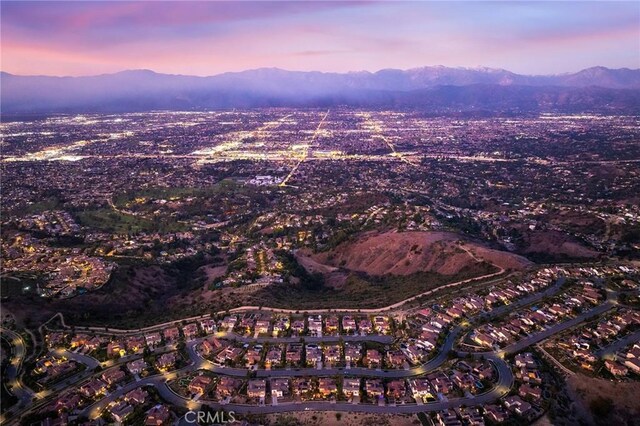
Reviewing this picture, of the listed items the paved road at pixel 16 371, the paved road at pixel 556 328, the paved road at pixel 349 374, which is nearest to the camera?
the paved road at pixel 349 374

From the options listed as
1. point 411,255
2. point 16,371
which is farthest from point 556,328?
point 16,371

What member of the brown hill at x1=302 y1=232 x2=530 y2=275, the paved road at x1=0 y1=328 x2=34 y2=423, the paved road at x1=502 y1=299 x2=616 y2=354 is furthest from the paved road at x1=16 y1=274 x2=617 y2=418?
the brown hill at x1=302 y1=232 x2=530 y2=275

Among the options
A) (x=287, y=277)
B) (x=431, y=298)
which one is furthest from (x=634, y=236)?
(x=287, y=277)

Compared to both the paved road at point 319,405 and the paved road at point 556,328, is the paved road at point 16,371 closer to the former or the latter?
the paved road at point 319,405

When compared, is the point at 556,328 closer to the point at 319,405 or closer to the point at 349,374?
the point at 349,374

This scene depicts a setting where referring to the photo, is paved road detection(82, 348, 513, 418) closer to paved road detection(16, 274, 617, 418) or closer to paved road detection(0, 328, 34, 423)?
paved road detection(16, 274, 617, 418)

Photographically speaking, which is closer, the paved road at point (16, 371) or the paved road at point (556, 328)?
the paved road at point (16, 371)

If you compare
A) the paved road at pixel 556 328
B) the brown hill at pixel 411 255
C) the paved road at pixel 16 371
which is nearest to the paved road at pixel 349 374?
the paved road at pixel 556 328

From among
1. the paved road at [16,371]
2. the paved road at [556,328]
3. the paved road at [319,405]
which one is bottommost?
the paved road at [16,371]
